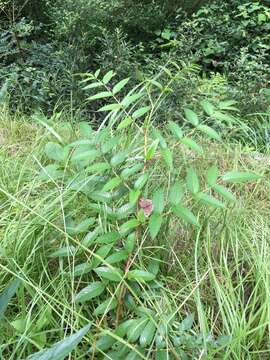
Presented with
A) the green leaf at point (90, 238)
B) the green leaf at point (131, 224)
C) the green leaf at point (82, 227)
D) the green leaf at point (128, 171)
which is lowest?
the green leaf at point (90, 238)

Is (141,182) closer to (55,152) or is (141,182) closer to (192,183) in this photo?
(192,183)

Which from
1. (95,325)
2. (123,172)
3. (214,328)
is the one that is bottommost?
Result: (214,328)

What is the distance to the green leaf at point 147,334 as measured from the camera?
4.85ft

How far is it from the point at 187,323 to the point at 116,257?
26 centimetres

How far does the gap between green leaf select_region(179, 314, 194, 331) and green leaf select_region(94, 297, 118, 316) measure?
20 cm

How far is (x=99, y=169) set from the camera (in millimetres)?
1662

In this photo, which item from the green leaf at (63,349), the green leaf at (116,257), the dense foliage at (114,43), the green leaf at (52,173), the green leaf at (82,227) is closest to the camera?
the green leaf at (63,349)

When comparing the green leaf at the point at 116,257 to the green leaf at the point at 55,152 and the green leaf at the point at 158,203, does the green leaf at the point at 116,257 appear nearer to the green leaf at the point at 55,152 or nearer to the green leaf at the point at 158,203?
the green leaf at the point at 158,203

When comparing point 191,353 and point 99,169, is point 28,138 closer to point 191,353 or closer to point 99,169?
point 99,169

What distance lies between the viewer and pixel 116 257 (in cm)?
158

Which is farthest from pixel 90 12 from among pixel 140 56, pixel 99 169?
pixel 99 169

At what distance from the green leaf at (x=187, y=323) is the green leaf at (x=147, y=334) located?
8cm

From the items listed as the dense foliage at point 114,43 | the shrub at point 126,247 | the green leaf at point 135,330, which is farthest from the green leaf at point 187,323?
the dense foliage at point 114,43

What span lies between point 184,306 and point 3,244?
593 millimetres
